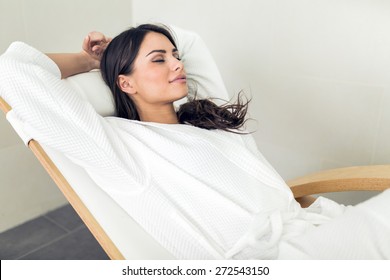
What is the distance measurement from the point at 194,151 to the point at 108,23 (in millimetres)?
1215

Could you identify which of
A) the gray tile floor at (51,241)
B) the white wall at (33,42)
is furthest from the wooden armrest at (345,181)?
the white wall at (33,42)

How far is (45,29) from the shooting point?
168cm

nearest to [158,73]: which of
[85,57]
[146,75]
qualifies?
[146,75]

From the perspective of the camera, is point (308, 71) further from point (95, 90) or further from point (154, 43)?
point (95, 90)

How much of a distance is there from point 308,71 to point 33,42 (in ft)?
4.03

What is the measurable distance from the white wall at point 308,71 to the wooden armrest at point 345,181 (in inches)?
18.2

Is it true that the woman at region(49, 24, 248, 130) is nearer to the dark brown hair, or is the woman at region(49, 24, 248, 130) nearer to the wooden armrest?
the dark brown hair

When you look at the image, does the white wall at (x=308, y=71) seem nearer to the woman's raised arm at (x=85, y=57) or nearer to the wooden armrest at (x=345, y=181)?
the wooden armrest at (x=345, y=181)

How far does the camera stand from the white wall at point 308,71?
1.43 metres

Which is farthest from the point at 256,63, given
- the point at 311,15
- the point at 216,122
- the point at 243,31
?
the point at 216,122

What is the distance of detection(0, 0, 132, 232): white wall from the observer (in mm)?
1586

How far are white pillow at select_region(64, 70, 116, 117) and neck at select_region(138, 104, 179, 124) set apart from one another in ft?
0.34

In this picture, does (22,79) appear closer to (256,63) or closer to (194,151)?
(194,151)

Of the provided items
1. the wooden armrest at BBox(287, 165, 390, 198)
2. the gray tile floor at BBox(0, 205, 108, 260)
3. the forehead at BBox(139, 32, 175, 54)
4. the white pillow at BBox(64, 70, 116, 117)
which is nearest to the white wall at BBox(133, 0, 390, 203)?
the wooden armrest at BBox(287, 165, 390, 198)
